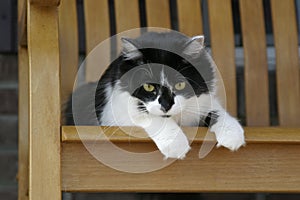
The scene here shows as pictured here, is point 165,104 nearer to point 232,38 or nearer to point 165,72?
point 165,72

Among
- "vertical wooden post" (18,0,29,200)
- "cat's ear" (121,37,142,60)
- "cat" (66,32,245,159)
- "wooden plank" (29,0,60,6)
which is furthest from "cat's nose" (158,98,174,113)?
"vertical wooden post" (18,0,29,200)

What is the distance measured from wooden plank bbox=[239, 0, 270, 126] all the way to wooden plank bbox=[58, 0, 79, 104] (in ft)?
1.47

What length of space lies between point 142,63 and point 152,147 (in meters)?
0.20

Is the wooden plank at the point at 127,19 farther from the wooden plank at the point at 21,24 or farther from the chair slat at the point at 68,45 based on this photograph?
the wooden plank at the point at 21,24

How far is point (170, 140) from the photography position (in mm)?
1225

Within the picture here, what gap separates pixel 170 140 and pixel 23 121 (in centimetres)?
70

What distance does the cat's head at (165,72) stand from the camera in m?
1.29

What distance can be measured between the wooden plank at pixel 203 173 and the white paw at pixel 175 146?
2 centimetres

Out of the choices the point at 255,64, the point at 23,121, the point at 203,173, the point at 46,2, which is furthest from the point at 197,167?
the point at 23,121

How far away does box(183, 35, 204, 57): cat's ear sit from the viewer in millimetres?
1359

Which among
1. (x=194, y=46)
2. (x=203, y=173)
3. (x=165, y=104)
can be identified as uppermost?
(x=194, y=46)

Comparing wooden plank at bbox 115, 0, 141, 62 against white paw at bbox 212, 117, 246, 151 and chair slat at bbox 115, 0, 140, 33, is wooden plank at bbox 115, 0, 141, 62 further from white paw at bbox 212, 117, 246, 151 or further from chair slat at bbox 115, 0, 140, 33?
white paw at bbox 212, 117, 246, 151

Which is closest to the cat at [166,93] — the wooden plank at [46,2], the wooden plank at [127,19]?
the wooden plank at [46,2]

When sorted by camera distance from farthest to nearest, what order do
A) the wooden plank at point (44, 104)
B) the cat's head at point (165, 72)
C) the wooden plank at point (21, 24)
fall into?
1. the wooden plank at point (21, 24)
2. the cat's head at point (165, 72)
3. the wooden plank at point (44, 104)
